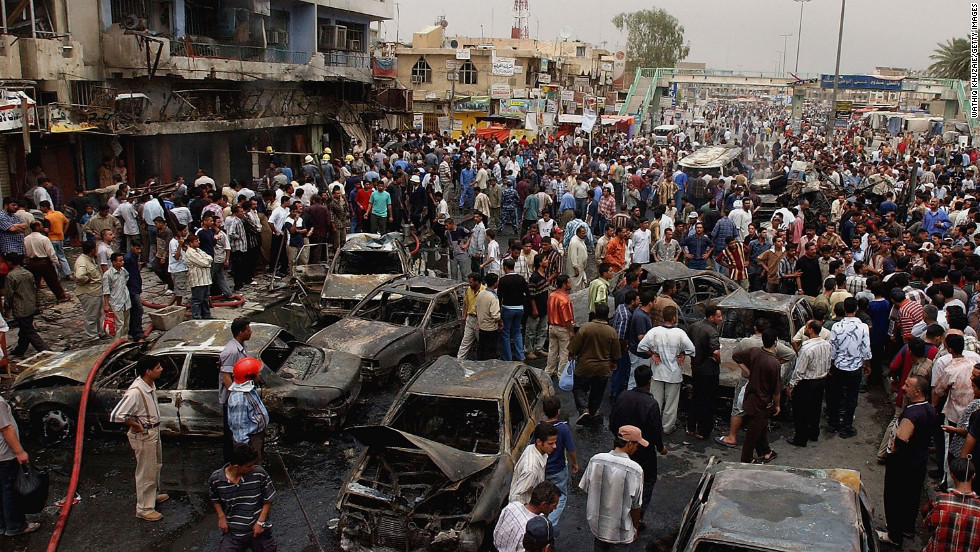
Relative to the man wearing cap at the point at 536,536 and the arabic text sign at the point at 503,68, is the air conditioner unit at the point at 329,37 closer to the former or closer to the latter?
the arabic text sign at the point at 503,68

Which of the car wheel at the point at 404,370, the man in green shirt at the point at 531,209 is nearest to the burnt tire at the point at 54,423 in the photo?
the car wheel at the point at 404,370

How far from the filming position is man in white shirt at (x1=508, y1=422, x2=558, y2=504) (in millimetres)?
5793

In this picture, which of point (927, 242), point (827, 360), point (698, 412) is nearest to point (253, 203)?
point (698, 412)

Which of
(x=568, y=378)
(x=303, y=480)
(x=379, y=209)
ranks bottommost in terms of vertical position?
(x=303, y=480)

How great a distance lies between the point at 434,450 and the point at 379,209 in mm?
11836

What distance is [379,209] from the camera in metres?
17.7

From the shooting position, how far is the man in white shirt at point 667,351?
840 cm

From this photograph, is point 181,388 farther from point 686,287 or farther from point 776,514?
point 686,287

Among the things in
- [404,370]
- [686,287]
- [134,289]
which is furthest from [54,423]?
[686,287]

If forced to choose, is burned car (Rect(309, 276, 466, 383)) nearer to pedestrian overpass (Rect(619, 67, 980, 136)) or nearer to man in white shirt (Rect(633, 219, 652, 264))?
man in white shirt (Rect(633, 219, 652, 264))

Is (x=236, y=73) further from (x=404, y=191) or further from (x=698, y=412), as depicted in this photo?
(x=698, y=412)

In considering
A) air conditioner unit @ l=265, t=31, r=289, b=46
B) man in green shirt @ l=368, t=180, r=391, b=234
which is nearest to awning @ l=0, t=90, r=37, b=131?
man in green shirt @ l=368, t=180, r=391, b=234

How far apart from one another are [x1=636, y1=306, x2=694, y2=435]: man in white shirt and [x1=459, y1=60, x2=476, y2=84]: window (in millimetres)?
45251

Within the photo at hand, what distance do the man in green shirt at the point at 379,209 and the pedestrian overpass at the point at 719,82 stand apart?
117 feet
